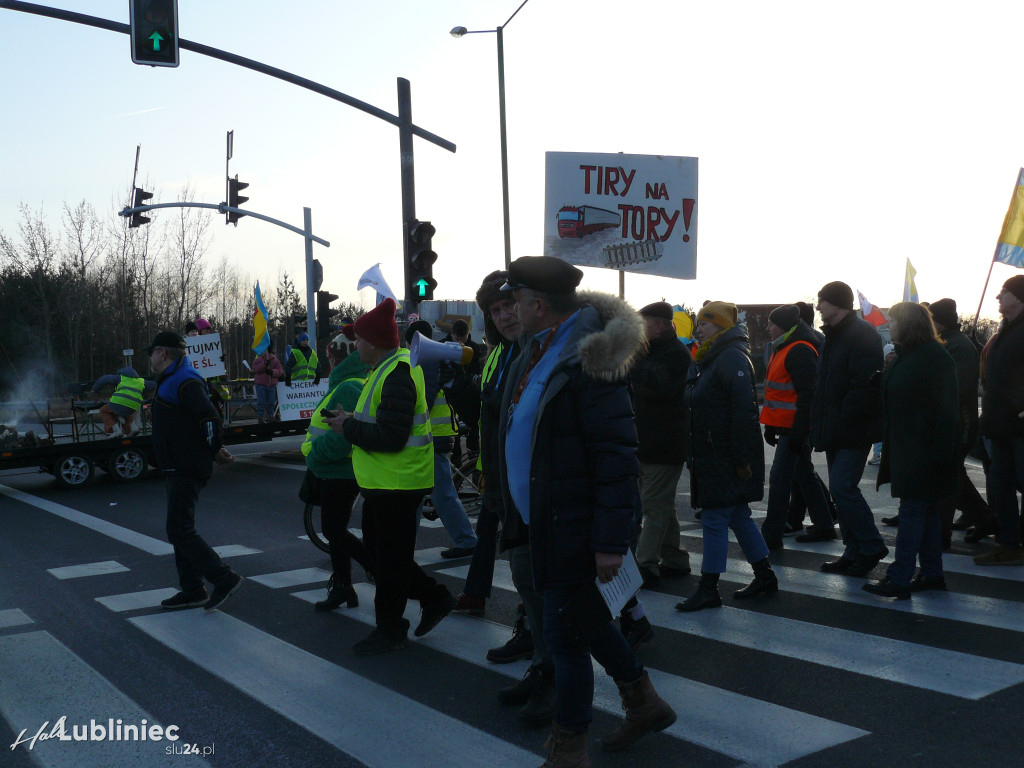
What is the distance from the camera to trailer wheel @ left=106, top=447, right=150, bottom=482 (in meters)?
13.2

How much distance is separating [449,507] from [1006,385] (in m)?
4.21

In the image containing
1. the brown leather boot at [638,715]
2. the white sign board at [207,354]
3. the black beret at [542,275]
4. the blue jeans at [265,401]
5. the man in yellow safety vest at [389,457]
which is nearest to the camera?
the black beret at [542,275]

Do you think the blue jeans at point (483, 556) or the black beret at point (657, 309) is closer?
the blue jeans at point (483, 556)

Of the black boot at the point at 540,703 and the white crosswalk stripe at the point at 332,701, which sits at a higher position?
the black boot at the point at 540,703

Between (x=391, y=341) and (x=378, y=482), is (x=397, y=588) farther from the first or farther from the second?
(x=391, y=341)

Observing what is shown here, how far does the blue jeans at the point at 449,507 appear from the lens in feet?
24.3

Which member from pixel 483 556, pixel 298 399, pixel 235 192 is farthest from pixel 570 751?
pixel 235 192

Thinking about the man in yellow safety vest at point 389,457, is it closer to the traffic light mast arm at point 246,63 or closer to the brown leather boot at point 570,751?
the brown leather boot at point 570,751

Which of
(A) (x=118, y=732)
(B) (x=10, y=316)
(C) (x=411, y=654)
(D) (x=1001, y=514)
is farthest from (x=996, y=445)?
(B) (x=10, y=316)

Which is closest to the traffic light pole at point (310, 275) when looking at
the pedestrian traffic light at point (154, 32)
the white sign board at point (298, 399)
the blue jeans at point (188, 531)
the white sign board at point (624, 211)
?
the white sign board at point (298, 399)

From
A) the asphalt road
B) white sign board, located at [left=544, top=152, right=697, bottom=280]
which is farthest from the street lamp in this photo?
the asphalt road

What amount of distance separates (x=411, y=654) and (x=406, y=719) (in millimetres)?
988

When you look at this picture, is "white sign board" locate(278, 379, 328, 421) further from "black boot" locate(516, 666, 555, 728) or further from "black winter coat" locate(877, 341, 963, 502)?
"black boot" locate(516, 666, 555, 728)

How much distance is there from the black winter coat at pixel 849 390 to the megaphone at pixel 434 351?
2573 mm
